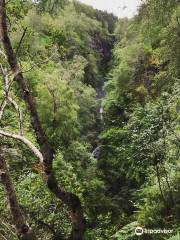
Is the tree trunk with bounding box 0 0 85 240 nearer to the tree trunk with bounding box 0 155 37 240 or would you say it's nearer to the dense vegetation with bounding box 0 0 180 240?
the dense vegetation with bounding box 0 0 180 240

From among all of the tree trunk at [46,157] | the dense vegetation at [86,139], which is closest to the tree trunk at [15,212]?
the dense vegetation at [86,139]

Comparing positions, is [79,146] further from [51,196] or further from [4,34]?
[4,34]

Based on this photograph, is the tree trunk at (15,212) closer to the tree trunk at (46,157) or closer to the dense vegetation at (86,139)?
the dense vegetation at (86,139)

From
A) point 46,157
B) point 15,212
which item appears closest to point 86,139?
point 15,212

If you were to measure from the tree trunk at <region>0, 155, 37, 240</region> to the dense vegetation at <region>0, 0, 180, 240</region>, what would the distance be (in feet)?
0.04

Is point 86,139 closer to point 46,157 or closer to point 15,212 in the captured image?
point 15,212

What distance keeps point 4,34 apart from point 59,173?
12.3 m

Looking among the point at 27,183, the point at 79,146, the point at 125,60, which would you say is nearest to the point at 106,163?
the point at 79,146

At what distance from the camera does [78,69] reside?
3550 cm

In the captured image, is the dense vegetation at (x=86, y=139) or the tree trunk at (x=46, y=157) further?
the dense vegetation at (x=86, y=139)

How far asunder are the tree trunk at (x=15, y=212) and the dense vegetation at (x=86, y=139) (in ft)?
0.04

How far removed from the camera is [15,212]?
4.98 metres

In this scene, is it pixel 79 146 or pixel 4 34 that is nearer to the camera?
pixel 4 34

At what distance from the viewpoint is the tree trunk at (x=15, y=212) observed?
15.9 feet
